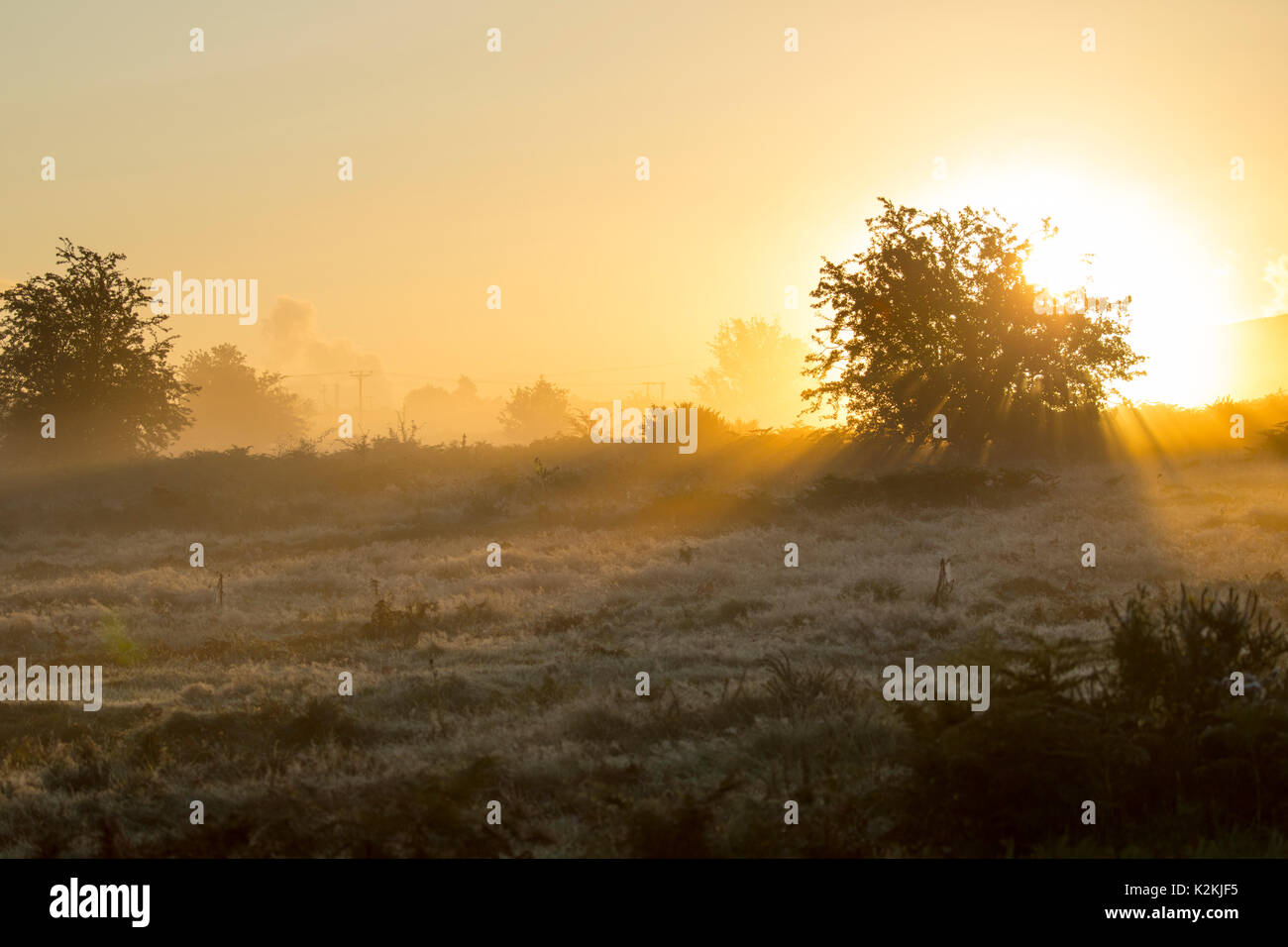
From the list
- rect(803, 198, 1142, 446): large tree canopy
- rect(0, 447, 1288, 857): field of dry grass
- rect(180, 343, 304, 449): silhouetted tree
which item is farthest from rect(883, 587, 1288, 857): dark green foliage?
rect(180, 343, 304, 449): silhouetted tree

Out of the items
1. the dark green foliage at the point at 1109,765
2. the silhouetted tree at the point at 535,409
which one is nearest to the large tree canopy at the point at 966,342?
the dark green foliage at the point at 1109,765

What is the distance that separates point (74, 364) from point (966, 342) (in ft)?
122

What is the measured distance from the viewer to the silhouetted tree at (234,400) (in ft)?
302

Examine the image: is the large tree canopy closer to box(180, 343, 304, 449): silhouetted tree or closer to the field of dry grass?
the field of dry grass

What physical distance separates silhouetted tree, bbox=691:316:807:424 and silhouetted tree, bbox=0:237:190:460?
81.5m

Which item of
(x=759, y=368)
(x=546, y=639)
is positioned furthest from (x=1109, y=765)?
(x=759, y=368)

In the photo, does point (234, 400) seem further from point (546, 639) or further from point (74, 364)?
point (546, 639)

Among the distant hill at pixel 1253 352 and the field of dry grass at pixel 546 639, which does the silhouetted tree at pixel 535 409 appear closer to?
the field of dry grass at pixel 546 639

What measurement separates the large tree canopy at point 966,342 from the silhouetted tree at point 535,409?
198ft

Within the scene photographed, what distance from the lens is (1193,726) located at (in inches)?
315

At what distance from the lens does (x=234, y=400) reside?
93.6 meters

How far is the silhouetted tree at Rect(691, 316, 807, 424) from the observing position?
123 m


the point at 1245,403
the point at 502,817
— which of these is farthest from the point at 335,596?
the point at 1245,403

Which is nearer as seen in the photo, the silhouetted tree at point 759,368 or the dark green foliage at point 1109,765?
the dark green foliage at point 1109,765
